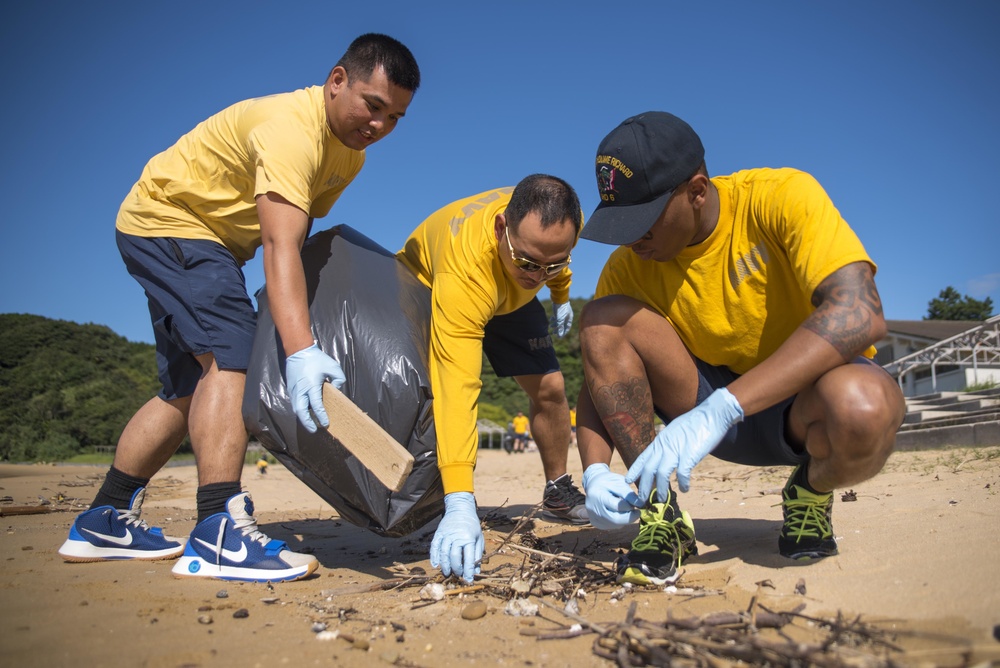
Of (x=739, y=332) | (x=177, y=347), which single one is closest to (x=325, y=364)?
(x=177, y=347)

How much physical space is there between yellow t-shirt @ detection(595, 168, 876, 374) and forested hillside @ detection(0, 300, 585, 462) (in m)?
10.3

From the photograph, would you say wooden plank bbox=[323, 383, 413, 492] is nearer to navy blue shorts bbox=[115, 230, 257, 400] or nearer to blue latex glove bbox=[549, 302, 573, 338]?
navy blue shorts bbox=[115, 230, 257, 400]

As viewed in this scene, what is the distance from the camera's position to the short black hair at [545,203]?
242 centimetres

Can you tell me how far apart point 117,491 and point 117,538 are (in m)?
0.18

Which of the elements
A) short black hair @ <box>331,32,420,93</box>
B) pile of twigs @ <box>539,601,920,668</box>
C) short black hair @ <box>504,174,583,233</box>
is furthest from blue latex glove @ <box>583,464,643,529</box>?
short black hair @ <box>331,32,420,93</box>

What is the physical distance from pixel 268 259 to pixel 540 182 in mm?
1017

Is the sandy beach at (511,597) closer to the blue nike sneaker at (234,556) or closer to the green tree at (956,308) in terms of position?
the blue nike sneaker at (234,556)

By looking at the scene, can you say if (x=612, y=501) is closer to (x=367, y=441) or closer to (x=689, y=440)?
(x=689, y=440)

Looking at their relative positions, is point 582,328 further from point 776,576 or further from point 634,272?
point 776,576

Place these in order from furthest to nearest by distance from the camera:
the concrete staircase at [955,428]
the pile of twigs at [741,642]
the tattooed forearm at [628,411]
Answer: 1. the concrete staircase at [955,428]
2. the tattooed forearm at [628,411]
3. the pile of twigs at [741,642]

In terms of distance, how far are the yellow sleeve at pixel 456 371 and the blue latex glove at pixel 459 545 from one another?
0.36 ft

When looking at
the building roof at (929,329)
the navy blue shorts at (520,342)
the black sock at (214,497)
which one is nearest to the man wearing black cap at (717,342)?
the navy blue shorts at (520,342)

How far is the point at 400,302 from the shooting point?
267 cm

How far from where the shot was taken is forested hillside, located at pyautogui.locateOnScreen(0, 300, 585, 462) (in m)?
14.6
